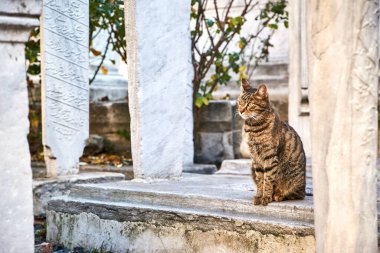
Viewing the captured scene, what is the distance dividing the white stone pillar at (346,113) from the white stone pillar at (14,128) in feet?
3.82

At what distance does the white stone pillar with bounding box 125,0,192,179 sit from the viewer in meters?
4.84

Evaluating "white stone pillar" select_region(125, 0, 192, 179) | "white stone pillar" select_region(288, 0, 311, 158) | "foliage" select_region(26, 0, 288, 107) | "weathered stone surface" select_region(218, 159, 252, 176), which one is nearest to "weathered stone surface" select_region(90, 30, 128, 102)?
→ "foliage" select_region(26, 0, 288, 107)

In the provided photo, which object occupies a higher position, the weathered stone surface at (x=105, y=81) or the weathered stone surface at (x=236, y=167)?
the weathered stone surface at (x=105, y=81)

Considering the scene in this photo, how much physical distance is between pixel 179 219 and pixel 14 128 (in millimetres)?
1657

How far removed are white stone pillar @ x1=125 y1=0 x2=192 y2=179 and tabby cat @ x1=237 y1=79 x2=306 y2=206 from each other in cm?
118

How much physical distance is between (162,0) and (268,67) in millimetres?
3019

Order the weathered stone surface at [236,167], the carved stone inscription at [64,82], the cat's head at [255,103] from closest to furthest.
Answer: the cat's head at [255,103]
the carved stone inscription at [64,82]
the weathered stone surface at [236,167]

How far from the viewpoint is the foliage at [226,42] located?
23.1 feet

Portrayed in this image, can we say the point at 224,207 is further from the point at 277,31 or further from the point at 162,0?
the point at 277,31

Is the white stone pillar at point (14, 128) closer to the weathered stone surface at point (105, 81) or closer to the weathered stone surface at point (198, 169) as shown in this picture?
the weathered stone surface at point (198, 169)

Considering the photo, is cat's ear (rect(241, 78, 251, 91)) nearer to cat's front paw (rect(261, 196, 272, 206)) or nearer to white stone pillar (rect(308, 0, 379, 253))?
cat's front paw (rect(261, 196, 272, 206))

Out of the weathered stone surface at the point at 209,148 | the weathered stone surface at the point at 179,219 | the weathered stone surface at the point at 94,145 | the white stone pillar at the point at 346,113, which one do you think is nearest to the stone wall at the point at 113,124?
the weathered stone surface at the point at 94,145

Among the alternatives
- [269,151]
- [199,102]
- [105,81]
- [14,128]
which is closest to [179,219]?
[269,151]

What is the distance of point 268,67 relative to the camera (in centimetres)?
774
